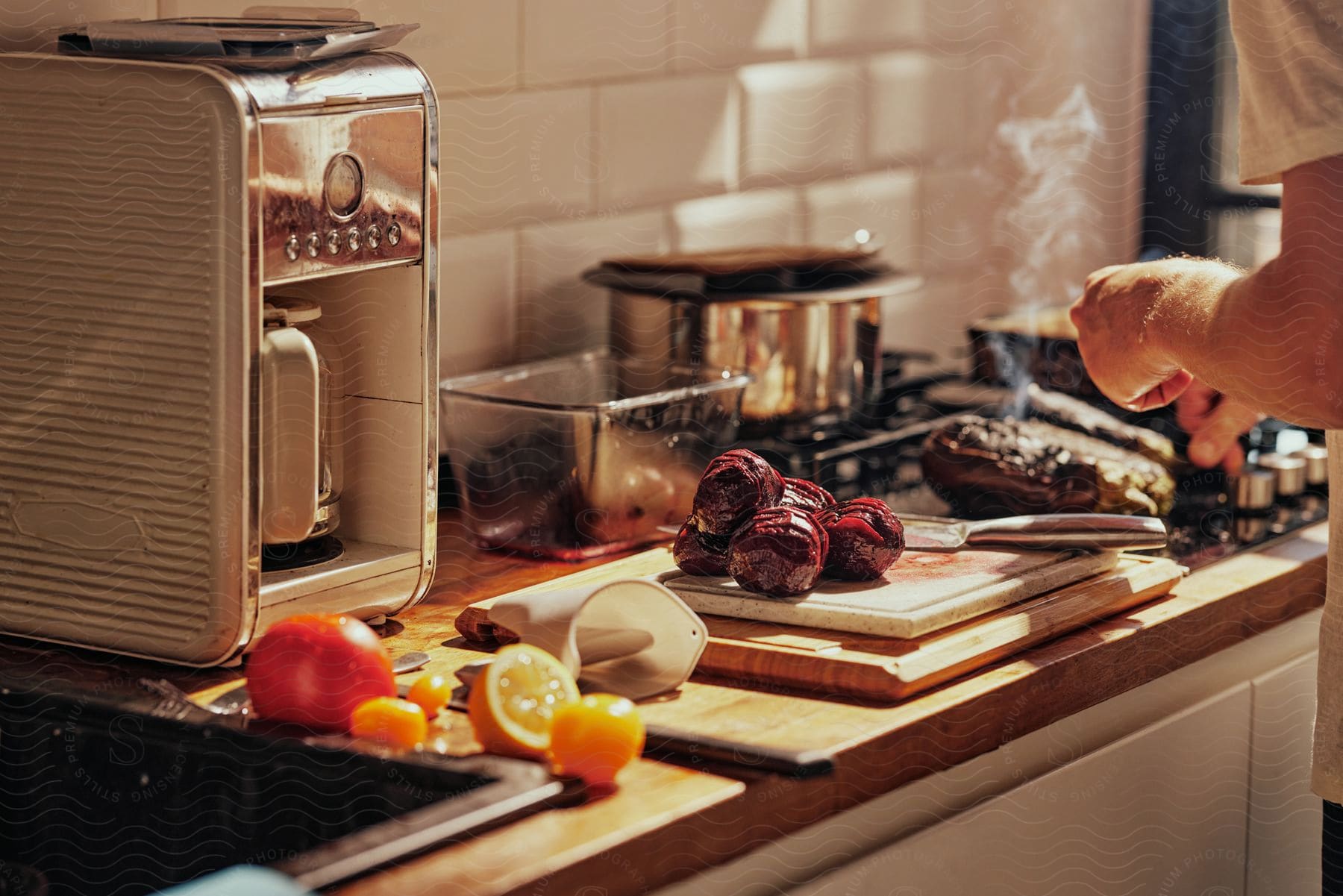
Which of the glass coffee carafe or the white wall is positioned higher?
the white wall

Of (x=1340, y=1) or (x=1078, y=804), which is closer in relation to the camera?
(x=1340, y=1)

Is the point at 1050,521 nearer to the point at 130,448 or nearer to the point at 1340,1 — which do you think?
the point at 1340,1

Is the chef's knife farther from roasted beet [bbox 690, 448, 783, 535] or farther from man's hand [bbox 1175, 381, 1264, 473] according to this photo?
man's hand [bbox 1175, 381, 1264, 473]

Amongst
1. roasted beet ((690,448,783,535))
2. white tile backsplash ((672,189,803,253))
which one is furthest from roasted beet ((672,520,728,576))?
white tile backsplash ((672,189,803,253))

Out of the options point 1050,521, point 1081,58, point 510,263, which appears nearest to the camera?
point 1050,521

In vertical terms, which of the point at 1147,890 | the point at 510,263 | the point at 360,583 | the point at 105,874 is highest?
the point at 510,263

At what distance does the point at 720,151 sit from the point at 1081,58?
23.8 inches

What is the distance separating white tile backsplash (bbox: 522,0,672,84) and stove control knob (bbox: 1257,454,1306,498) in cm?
63

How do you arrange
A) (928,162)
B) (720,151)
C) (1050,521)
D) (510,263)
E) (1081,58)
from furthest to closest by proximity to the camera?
(1081,58), (928,162), (720,151), (510,263), (1050,521)

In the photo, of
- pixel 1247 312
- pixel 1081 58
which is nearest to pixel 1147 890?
pixel 1247 312

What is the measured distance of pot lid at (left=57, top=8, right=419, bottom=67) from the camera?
0.88 meters

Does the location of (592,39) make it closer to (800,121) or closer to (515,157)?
(515,157)

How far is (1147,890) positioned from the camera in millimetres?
1110

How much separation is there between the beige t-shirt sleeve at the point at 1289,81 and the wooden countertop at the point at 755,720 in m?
0.32
